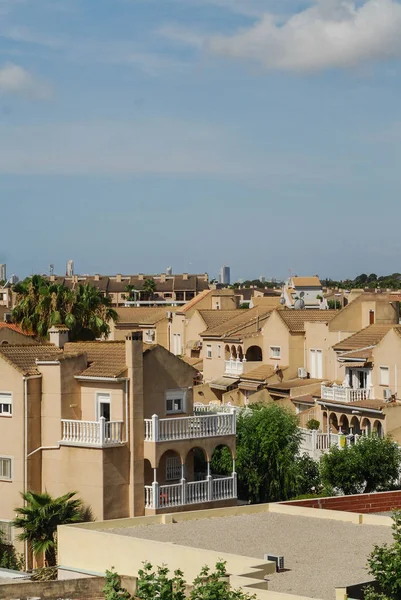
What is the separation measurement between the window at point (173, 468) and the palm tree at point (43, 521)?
4.39 metres

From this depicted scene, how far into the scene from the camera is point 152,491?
40.4 meters

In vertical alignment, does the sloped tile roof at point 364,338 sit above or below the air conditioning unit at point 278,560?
above

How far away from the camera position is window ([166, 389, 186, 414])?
4256cm

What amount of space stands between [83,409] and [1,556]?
5.17m

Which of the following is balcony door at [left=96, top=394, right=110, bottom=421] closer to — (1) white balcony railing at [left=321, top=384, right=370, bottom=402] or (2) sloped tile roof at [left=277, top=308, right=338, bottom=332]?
(1) white balcony railing at [left=321, top=384, right=370, bottom=402]

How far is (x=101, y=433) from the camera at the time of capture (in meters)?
39.4

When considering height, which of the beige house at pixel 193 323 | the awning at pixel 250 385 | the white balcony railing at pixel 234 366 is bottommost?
the awning at pixel 250 385

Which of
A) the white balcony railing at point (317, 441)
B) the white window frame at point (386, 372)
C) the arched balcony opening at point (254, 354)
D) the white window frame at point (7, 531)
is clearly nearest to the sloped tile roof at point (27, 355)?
the white window frame at point (7, 531)

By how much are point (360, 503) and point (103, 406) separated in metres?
Result: 8.69

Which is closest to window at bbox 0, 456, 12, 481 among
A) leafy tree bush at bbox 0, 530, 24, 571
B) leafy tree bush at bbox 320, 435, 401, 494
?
leafy tree bush at bbox 0, 530, 24, 571

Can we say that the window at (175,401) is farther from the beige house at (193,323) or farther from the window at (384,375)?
the beige house at (193,323)

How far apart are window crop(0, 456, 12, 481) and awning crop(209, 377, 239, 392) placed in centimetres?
3231

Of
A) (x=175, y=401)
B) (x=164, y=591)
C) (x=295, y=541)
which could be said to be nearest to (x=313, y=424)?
(x=175, y=401)

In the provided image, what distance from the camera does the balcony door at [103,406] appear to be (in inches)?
1613
